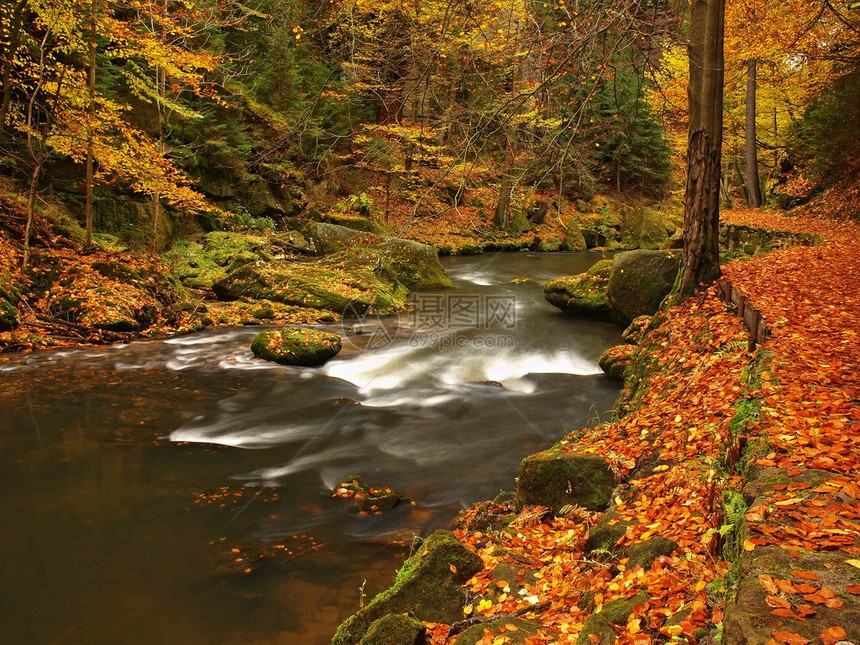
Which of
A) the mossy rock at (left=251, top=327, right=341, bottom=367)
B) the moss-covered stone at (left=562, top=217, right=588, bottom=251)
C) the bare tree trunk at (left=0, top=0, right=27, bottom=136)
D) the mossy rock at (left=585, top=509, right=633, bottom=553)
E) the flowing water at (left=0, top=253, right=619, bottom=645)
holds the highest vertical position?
the bare tree trunk at (left=0, top=0, right=27, bottom=136)

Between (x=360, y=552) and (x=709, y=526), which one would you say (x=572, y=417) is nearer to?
(x=360, y=552)

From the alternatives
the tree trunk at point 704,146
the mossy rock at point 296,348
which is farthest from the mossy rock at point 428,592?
the mossy rock at point 296,348

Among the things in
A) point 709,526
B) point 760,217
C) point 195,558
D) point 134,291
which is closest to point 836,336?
point 709,526

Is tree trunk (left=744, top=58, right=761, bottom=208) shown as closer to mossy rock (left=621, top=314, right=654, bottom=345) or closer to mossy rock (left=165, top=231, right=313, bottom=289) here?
mossy rock (left=621, top=314, right=654, bottom=345)

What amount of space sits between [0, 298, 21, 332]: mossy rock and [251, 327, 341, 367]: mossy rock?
436 cm

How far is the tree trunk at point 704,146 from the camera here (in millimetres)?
6285

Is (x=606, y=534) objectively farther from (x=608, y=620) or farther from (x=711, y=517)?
(x=608, y=620)

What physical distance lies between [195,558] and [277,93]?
73.1 feet

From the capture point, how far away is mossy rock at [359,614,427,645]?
10.3 ft

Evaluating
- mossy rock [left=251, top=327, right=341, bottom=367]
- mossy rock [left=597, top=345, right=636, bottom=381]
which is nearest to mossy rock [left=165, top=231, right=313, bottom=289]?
mossy rock [left=251, top=327, right=341, bottom=367]

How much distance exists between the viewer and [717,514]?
310 centimetres

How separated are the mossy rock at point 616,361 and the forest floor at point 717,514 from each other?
3.03 metres

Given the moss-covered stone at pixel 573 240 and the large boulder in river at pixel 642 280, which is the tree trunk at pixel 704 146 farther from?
the moss-covered stone at pixel 573 240

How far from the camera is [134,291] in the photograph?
11555 mm
